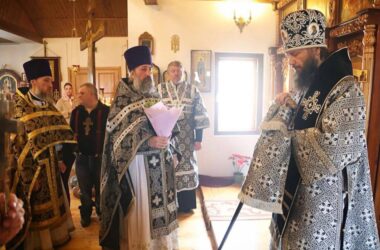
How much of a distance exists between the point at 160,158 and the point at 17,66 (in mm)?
8719

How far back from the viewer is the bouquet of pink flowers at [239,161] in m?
4.98

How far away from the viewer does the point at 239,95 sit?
5281 mm

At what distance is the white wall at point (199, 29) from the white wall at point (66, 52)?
479 cm

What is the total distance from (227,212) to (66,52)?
301 inches

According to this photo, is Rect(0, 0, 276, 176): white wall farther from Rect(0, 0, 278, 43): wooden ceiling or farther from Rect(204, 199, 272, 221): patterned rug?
Rect(0, 0, 278, 43): wooden ceiling

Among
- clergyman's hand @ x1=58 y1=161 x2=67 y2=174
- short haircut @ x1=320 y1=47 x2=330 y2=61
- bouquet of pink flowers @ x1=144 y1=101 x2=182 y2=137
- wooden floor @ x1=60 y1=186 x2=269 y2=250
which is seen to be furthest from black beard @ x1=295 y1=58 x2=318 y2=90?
clergyman's hand @ x1=58 y1=161 x2=67 y2=174

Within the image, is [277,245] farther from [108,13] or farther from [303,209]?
[108,13]

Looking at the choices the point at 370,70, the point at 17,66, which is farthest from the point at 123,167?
the point at 17,66

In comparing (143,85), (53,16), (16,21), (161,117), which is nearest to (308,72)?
(161,117)

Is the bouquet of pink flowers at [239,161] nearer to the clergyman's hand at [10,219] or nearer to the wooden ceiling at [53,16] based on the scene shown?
the clergyman's hand at [10,219]

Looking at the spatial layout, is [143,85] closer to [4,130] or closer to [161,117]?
[161,117]

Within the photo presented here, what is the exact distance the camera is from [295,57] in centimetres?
179

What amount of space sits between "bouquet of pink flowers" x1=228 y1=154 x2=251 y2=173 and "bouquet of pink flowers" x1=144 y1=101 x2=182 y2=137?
264 cm

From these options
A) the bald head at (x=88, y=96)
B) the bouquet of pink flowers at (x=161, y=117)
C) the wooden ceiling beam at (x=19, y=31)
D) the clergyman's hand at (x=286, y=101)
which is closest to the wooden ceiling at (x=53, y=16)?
the wooden ceiling beam at (x=19, y=31)
